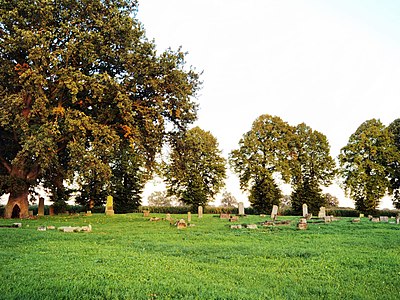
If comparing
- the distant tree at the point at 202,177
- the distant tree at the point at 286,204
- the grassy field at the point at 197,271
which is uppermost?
the distant tree at the point at 202,177

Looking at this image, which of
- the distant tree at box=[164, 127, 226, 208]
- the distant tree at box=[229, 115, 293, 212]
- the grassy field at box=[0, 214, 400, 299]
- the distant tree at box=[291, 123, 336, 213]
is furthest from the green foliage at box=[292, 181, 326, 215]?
the grassy field at box=[0, 214, 400, 299]

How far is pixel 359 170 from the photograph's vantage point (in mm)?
49500

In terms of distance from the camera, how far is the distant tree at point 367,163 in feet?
157

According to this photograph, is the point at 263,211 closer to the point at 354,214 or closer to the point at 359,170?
the point at 354,214

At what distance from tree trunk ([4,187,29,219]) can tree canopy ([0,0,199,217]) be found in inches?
3.2

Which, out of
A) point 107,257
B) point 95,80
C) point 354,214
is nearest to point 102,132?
point 95,80

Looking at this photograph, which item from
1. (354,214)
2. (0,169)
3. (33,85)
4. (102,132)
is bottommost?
(354,214)

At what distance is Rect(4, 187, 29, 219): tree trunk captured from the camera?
90.8ft

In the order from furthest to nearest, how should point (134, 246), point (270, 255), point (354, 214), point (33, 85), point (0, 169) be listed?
point (354, 214), point (0, 169), point (33, 85), point (134, 246), point (270, 255)

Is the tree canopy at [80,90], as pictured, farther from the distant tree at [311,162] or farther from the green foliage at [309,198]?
the distant tree at [311,162]

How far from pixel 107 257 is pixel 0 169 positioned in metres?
24.7

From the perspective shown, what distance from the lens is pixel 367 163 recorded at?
50000 millimetres

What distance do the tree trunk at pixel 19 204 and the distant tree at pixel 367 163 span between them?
129 ft

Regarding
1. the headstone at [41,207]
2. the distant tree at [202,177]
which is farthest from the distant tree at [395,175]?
the headstone at [41,207]
